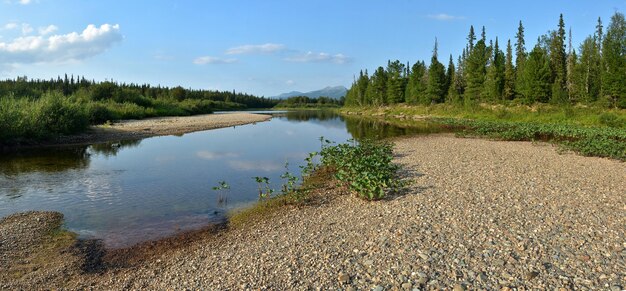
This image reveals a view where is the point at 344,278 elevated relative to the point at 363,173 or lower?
lower

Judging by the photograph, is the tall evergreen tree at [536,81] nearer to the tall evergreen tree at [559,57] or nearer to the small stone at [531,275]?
the tall evergreen tree at [559,57]

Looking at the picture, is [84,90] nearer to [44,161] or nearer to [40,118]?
[40,118]

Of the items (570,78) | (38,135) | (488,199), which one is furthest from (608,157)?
(570,78)

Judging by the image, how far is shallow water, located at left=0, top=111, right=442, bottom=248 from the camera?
41.1ft

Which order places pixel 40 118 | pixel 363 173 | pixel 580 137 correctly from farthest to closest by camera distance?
pixel 40 118 → pixel 580 137 → pixel 363 173

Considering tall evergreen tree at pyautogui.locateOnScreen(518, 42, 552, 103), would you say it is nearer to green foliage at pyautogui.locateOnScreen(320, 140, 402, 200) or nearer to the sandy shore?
green foliage at pyautogui.locateOnScreen(320, 140, 402, 200)

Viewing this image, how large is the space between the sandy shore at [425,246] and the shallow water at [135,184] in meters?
2.89

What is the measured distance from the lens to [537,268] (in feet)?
23.8

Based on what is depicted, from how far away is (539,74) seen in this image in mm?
57469

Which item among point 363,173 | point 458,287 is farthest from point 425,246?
point 363,173

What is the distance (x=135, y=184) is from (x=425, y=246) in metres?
14.8

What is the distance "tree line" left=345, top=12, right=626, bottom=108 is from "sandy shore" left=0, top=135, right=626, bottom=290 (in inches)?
1827

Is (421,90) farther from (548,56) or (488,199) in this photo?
(488,199)

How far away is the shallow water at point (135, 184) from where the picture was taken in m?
12.5
